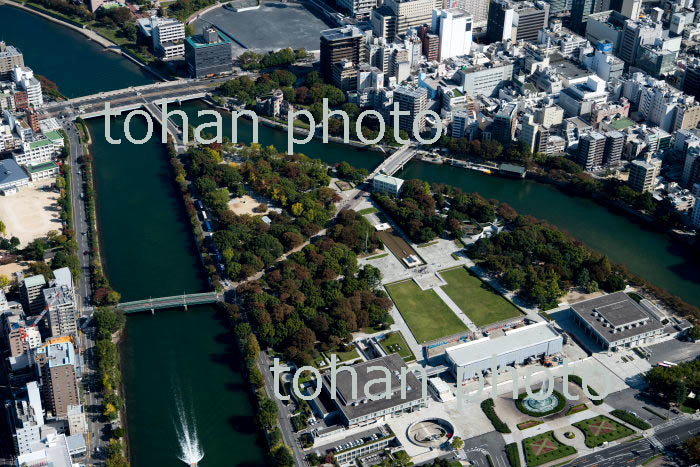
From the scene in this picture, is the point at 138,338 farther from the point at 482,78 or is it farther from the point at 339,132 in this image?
the point at 482,78

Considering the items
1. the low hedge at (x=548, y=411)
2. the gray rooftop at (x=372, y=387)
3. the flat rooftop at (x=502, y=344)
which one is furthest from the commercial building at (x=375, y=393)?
the low hedge at (x=548, y=411)

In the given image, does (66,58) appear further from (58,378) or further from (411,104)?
(58,378)

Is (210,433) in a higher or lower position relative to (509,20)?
lower

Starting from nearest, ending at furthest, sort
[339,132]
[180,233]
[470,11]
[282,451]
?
1. [282,451]
2. [180,233]
3. [339,132]
4. [470,11]

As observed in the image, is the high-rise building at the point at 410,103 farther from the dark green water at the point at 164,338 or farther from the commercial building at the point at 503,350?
the commercial building at the point at 503,350

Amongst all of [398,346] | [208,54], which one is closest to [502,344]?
[398,346]

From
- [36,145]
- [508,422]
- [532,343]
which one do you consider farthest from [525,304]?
[36,145]

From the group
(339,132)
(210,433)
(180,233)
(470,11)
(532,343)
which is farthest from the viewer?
(470,11)
